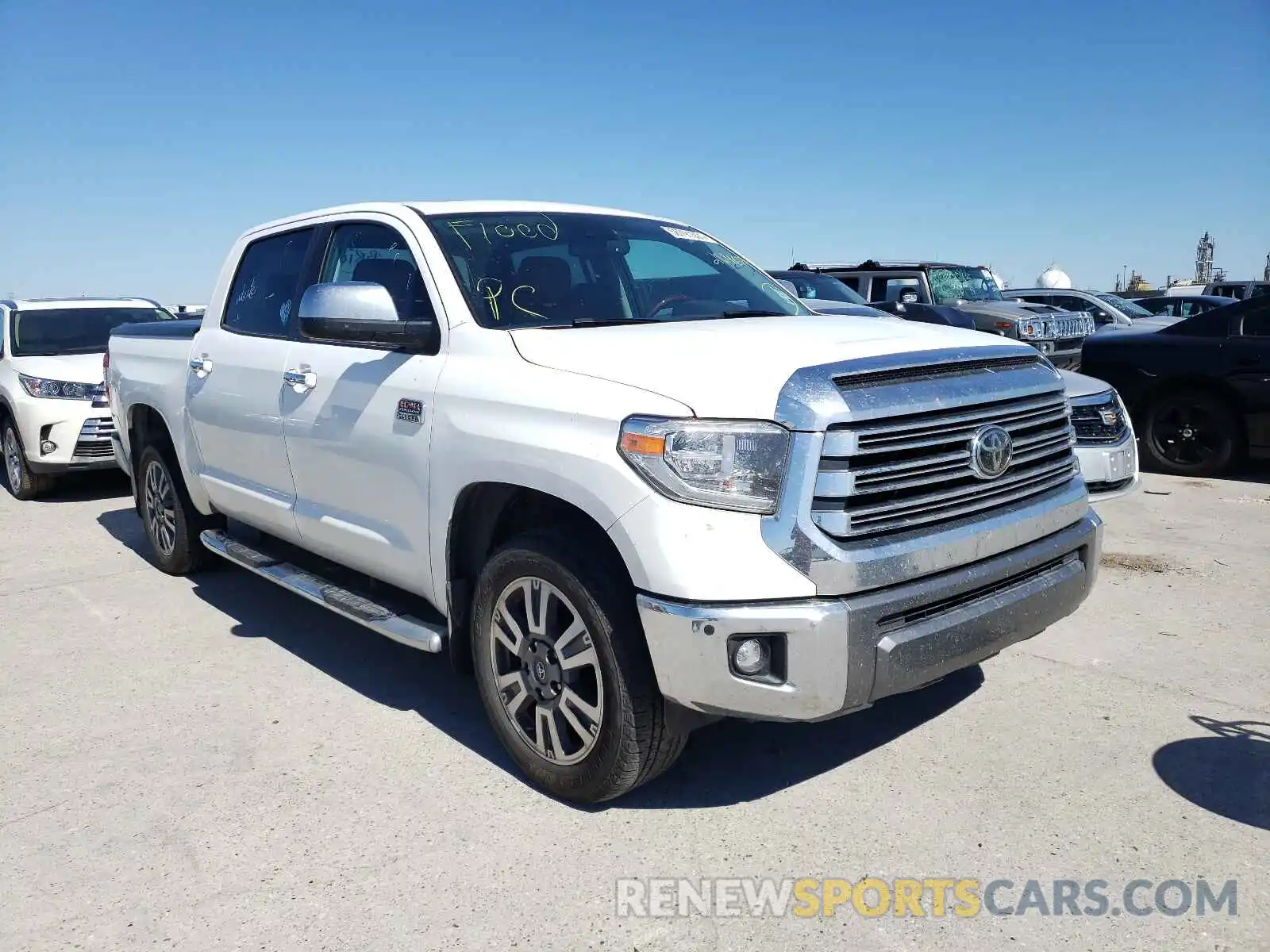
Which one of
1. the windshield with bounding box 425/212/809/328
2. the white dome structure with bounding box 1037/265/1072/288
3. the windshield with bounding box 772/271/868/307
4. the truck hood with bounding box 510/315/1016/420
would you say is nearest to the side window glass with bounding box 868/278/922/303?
the windshield with bounding box 772/271/868/307

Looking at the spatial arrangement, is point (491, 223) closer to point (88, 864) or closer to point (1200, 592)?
point (88, 864)

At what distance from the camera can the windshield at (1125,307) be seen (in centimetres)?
2016

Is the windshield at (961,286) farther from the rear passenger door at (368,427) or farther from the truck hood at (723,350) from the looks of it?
the rear passenger door at (368,427)

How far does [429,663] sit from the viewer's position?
187 inches

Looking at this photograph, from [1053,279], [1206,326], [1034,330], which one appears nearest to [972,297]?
[1034,330]

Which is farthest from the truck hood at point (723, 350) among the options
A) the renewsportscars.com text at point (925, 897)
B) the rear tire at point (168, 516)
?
the rear tire at point (168, 516)

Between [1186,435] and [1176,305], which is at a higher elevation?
[1176,305]

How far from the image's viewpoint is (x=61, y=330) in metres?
9.63

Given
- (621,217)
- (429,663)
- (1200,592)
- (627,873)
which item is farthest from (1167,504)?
(627,873)

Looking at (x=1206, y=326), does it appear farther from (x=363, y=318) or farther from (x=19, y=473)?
(x=19, y=473)

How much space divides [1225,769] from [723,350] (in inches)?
86.8

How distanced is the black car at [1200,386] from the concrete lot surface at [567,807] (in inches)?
162

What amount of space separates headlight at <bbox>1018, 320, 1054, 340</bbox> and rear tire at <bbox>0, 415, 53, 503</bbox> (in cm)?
1070

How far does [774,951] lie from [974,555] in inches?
49.9
